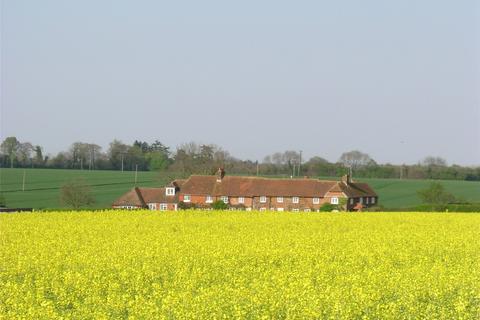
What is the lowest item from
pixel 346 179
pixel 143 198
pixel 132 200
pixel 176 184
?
pixel 132 200

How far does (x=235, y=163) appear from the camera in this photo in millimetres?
115000

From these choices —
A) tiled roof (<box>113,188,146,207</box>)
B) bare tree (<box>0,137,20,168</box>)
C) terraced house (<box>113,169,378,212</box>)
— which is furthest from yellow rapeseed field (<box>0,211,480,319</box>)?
A: bare tree (<box>0,137,20,168</box>)

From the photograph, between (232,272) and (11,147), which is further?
(11,147)

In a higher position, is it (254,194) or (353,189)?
(353,189)

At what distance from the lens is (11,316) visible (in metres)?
12.2

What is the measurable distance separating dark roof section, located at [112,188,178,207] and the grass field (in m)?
2.83

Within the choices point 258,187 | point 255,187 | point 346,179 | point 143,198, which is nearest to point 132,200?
point 143,198

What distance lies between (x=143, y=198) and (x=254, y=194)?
11031mm

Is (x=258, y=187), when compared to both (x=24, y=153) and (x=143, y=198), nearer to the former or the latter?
(x=143, y=198)

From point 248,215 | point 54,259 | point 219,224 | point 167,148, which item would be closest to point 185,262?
point 54,259

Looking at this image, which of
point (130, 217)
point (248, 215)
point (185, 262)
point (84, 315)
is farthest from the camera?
point (248, 215)

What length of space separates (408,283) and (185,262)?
571 centimetres

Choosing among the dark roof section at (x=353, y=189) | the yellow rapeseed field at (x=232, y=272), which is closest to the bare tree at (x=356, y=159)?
the dark roof section at (x=353, y=189)

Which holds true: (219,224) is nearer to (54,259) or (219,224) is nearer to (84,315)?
(54,259)
